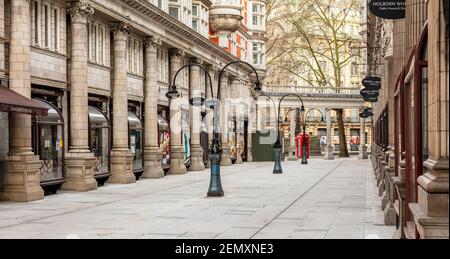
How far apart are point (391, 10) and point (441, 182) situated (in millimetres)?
9869

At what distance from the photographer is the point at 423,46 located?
752cm

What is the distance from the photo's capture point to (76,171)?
25688 millimetres

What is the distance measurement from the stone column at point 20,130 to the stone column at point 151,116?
1286 centimetres

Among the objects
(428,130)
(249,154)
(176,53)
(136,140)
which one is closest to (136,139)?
(136,140)

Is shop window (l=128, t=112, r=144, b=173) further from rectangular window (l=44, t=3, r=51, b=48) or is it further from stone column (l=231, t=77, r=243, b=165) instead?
stone column (l=231, t=77, r=243, b=165)

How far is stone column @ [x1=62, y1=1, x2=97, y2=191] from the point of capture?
1011 inches

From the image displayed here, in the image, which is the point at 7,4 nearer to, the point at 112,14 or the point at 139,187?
the point at 112,14

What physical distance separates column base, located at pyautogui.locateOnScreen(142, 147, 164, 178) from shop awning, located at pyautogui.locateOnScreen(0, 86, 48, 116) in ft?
43.4

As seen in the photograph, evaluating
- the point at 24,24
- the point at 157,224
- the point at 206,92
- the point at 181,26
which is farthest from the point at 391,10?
the point at 206,92

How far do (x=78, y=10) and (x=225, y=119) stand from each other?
2581 centimetres

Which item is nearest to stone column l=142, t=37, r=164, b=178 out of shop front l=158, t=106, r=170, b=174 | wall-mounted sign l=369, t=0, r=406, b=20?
shop front l=158, t=106, r=170, b=174

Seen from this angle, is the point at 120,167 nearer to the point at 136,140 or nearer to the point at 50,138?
the point at 136,140

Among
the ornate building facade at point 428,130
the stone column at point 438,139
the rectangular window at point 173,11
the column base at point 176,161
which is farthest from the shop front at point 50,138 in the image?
the stone column at point 438,139

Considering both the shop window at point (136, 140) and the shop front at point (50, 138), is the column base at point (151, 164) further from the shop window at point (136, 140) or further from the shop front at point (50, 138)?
the shop front at point (50, 138)
